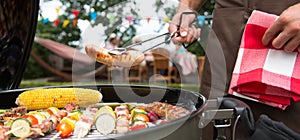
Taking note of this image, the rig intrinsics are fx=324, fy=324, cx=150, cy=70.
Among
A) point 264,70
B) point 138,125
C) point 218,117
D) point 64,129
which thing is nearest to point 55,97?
point 64,129

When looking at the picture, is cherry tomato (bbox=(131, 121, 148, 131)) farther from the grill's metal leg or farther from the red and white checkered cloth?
the red and white checkered cloth

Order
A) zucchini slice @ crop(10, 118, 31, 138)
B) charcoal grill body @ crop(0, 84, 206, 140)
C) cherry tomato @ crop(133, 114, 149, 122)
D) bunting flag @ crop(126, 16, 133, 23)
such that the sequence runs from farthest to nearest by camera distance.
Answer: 1. bunting flag @ crop(126, 16, 133, 23)
2. cherry tomato @ crop(133, 114, 149, 122)
3. zucchini slice @ crop(10, 118, 31, 138)
4. charcoal grill body @ crop(0, 84, 206, 140)

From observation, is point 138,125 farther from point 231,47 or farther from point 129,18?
point 231,47

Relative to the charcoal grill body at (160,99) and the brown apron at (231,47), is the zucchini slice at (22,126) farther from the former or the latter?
the brown apron at (231,47)

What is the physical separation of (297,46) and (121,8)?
0.59 meters

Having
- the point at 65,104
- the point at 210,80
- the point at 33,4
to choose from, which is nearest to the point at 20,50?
the point at 33,4

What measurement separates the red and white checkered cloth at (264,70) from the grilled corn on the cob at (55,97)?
486 mm

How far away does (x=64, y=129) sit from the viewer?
32.3 inches

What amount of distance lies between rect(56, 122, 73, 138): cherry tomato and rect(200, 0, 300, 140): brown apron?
0.51 meters

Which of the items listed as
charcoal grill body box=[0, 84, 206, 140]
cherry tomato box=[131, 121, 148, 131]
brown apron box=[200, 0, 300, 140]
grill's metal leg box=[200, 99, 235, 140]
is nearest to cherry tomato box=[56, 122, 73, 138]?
charcoal grill body box=[0, 84, 206, 140]

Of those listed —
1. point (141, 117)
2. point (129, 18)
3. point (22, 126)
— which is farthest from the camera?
point (129, 18)

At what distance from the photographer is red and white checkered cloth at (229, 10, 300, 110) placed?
0.99 m

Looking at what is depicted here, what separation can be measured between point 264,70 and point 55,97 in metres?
0.69

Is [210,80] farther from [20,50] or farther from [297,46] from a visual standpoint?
[20,50]
